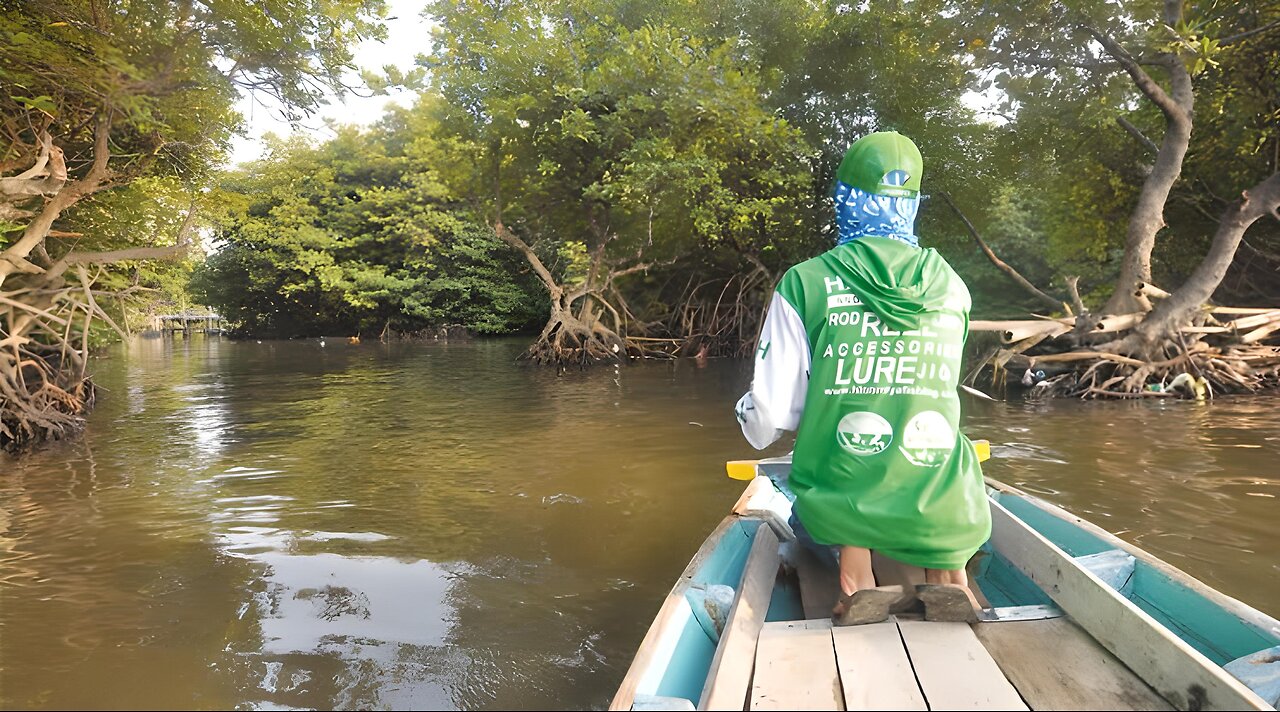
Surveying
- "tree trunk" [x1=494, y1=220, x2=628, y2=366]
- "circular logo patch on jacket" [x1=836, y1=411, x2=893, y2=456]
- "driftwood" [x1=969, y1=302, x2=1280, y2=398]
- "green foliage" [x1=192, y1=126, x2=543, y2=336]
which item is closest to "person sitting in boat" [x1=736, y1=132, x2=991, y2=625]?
"circular logo patch on jacket" [x1=836, y1=411, x2=893, y2=456]

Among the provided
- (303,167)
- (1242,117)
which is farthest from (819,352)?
(303,167)

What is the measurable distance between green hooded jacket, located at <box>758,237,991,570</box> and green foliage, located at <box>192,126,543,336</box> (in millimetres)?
31216

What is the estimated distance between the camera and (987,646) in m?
2.10

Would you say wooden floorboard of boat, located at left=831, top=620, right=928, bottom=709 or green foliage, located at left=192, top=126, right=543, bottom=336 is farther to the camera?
green foliage, located at left=192, top=126, right=543, bottom=336

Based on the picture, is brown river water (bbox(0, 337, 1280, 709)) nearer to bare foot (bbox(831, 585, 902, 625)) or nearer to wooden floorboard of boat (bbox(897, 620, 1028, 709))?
bare foot (bbox(831, 585, 902, 625))

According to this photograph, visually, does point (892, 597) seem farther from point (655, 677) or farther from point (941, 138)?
point (941, 138)

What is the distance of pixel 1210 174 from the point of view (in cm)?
1364

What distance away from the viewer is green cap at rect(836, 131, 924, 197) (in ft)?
8.19

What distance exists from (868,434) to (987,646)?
69cm

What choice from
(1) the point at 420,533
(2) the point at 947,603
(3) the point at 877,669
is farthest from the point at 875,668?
(1) the point at 420,533

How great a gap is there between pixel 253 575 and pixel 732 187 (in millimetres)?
15541

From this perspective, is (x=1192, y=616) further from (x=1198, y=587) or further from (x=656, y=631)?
(x=656, y=631)

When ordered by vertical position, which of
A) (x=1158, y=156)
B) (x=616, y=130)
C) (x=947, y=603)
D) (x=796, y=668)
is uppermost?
(x=616, y=130)

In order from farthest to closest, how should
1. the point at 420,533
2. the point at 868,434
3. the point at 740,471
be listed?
the point at 420,533 → the point at 740,471 → the point at 868,434
